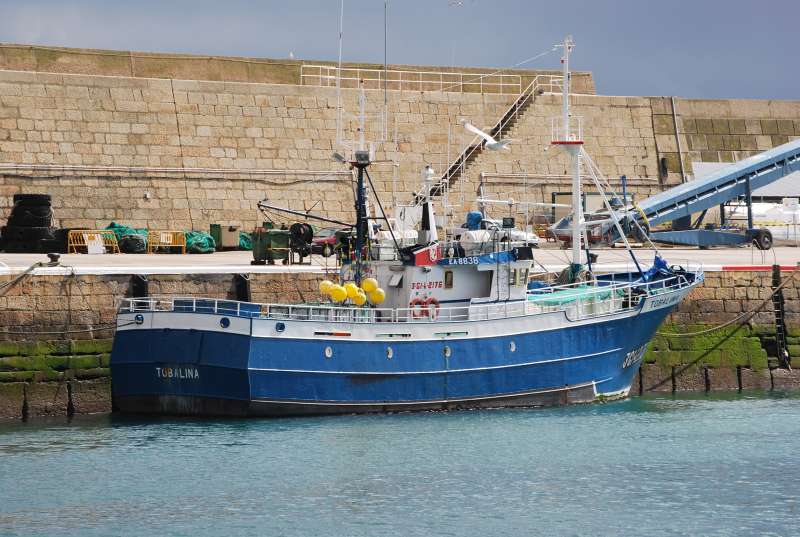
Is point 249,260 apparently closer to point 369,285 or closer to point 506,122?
point 369,285

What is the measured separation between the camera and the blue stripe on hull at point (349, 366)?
92.2 feet

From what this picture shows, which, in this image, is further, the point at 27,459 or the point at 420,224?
the point at 420,224

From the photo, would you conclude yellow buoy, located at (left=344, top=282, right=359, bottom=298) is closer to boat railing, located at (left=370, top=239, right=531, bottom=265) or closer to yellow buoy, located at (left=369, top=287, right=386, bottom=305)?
yellow buoy, located at (left=369, top=287, right=386, bottom=305)

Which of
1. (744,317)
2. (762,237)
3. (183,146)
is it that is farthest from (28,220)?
(762,237)

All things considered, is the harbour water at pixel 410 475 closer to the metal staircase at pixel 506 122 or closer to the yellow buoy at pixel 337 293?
the yellow buoy at pixel 337 293

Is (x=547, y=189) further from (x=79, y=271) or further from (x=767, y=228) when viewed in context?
(x=79, y=271)

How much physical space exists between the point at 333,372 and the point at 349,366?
347 mm

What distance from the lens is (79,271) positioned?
31109mm

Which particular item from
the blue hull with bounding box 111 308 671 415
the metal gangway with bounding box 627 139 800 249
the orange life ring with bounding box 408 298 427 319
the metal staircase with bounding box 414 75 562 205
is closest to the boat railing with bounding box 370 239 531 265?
the orange life ring with bounding box 408 298 427 319

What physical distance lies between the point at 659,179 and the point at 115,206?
19375 mm

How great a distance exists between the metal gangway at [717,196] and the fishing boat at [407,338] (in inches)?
526

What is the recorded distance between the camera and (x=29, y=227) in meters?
40.5

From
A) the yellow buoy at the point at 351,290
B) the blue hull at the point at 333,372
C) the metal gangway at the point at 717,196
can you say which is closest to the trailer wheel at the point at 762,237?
the metal gangway at the point at 717,196

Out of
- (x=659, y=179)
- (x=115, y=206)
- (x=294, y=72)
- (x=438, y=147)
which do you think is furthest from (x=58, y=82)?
(x=659, y=179)
